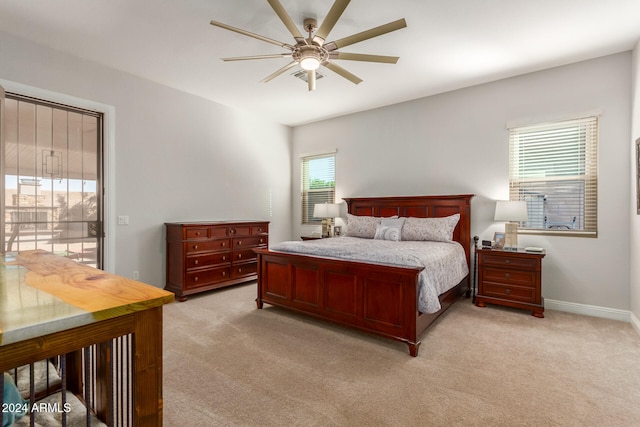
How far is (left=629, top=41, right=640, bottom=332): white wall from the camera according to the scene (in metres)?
3.07

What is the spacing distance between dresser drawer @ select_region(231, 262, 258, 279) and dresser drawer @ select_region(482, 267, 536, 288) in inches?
128

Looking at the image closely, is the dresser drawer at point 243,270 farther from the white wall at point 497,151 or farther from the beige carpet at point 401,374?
the white wall at point 497,151

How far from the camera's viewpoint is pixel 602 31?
9.78ft

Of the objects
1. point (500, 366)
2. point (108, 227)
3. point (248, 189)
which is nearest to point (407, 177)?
point (248, 189)

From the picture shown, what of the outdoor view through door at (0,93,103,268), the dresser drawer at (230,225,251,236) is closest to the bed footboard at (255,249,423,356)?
the dresser drawer at (230,225,251,236)

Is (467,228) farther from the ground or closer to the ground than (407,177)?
closer to the ground

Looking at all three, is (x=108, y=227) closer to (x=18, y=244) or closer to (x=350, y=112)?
(x=18, y=244)

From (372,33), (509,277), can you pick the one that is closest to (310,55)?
(372,33)

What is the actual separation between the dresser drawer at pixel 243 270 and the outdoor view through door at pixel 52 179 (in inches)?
66.5

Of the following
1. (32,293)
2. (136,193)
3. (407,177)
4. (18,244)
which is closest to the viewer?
(32,293)

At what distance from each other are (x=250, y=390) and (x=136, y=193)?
3134 millimetres

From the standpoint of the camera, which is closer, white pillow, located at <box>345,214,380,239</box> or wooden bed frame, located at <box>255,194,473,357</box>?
wooden bed frame, located at <box>255,194,473,357</box>

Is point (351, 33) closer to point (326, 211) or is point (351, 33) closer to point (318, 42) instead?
point (318, 42)

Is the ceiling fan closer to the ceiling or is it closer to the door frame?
the ceiling
